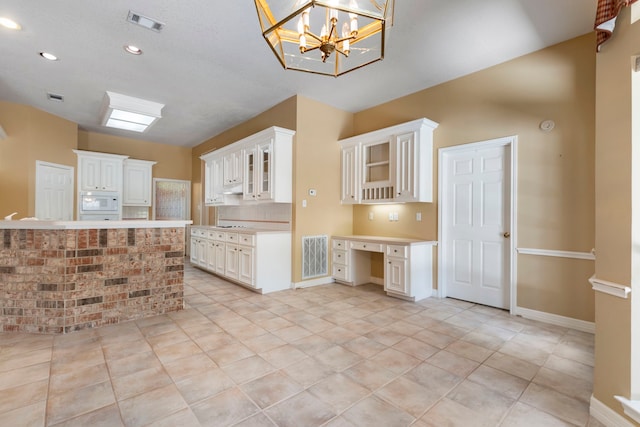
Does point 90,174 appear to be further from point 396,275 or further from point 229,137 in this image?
point 396,275

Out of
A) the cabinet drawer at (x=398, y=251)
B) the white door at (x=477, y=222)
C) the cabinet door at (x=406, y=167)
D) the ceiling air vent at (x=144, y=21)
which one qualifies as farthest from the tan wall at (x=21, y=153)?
the white door at (x=477, y=222)

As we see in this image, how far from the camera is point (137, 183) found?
7.14 metres

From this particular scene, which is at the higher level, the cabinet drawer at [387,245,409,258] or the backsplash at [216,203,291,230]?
the backsplash at [216,203,291,230]

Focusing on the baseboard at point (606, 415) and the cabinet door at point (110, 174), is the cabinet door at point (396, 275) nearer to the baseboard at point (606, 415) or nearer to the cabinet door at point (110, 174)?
the baseboard at point (606, 415)

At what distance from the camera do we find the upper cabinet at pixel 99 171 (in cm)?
Result: 610

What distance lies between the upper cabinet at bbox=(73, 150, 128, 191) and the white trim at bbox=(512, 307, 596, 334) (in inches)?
305

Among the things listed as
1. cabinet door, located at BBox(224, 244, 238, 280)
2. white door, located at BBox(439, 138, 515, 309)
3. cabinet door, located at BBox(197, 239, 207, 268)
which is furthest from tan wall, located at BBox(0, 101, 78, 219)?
white door, located at BBox(439, 138, 515, 309)

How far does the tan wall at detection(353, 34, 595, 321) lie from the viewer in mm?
3014

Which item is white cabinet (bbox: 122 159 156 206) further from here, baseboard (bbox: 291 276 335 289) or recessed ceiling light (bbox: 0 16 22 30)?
baseboard (bbox: 291 276 335 289)

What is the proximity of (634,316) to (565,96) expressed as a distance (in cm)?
252

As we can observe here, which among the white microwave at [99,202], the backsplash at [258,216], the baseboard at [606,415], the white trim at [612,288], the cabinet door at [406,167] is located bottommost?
the baseboard at [606,415]

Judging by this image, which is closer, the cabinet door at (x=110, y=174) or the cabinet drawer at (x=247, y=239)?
the cabinet drawer at (x=247, y=239)

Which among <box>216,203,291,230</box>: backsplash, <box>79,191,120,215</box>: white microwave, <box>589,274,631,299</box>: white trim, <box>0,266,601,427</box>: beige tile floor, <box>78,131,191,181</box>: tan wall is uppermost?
<box>78,131,191,181</box>: tan wall

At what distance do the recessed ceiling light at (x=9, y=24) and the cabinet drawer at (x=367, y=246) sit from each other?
14.9ft
